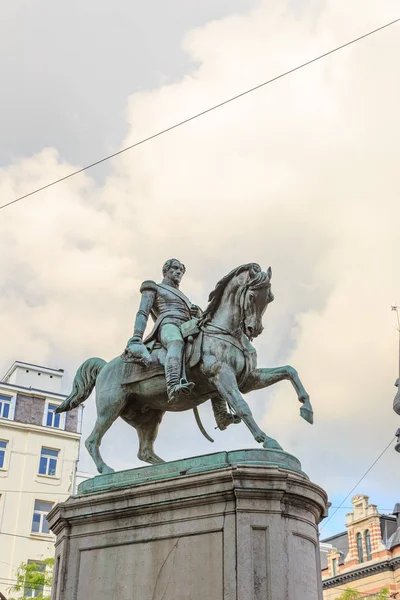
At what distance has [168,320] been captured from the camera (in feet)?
39.1

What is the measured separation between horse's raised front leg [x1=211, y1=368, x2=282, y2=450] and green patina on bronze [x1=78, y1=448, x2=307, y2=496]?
323 mm

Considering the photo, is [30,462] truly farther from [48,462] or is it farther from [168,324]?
[168,324]

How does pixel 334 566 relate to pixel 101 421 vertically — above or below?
above

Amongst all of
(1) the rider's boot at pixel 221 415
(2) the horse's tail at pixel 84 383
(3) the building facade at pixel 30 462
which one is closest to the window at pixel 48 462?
(3) the building facade at pixel 30 462

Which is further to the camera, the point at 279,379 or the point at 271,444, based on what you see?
the point at 279,379

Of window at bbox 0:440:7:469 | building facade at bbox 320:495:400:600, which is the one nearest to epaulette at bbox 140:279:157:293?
window at bbox 0:440:7:469

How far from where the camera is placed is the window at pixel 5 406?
4384 centimetres

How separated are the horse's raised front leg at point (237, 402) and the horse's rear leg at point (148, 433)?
1733 millimetres

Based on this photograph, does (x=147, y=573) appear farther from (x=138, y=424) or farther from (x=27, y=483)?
(x=27, y=483)

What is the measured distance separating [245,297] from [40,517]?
3385cm

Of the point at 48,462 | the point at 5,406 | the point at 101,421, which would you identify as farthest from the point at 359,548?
the point at 101,421

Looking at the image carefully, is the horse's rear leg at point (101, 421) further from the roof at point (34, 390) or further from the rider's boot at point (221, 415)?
the roof at point (34, 390)

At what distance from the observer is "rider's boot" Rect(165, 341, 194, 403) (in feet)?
35.2

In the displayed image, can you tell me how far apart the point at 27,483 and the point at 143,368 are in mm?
33092
